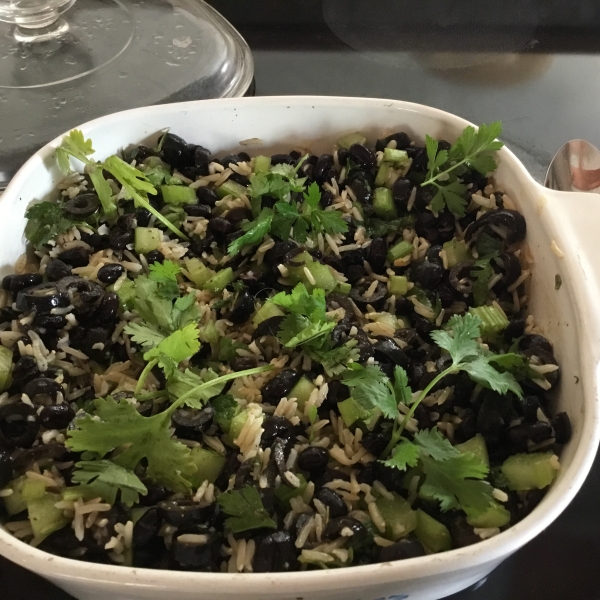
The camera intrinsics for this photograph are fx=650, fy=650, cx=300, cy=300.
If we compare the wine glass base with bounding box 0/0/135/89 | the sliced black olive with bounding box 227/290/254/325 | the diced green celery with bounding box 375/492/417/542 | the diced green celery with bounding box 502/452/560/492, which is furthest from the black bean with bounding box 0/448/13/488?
the wine glass base with bounding box 0/0/135/89

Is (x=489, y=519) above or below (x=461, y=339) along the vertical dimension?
below

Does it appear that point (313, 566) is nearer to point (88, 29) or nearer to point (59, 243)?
point (59, 243)

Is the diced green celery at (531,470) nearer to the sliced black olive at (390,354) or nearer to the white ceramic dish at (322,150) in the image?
the white ceramic dish at (322,150)

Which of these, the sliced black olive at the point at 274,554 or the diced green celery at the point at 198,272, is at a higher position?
the diced green celery at the point at 198,272

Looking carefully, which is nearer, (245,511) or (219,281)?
(245,511)

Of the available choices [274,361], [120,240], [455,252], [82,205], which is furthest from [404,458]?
[82,205]

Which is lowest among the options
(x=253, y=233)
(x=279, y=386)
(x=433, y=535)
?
(x=433, y=535)

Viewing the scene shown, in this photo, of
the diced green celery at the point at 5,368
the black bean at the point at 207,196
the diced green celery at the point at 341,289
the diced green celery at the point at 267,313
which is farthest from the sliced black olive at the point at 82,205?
the diced green celery at the point at 341,289

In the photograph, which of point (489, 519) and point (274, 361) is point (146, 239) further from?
point (489, 519)
